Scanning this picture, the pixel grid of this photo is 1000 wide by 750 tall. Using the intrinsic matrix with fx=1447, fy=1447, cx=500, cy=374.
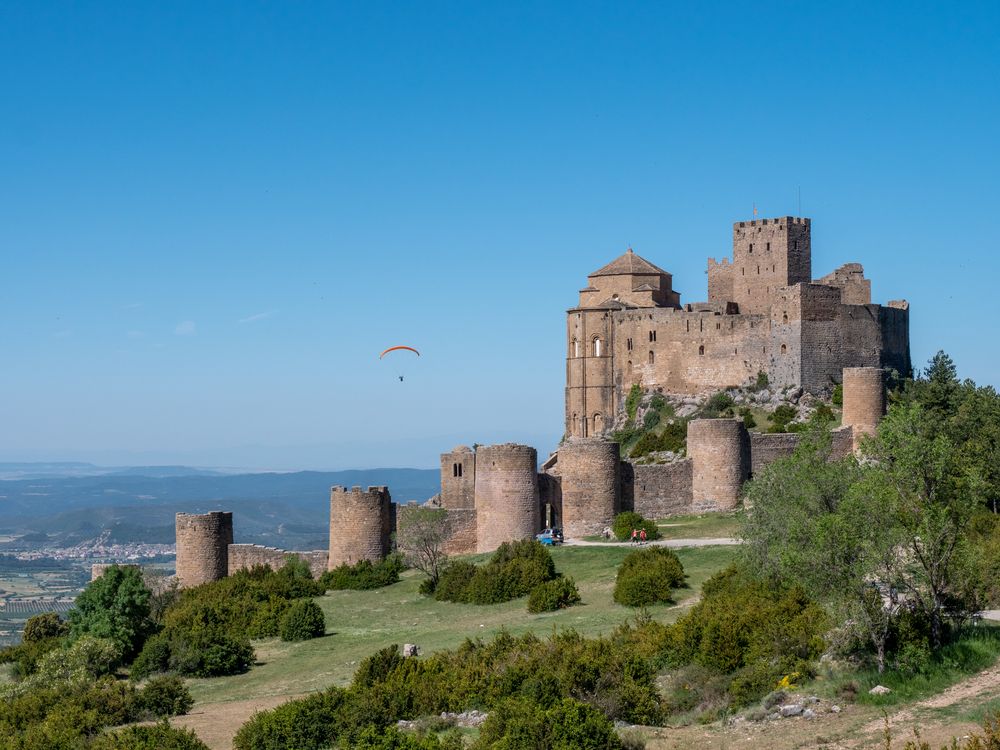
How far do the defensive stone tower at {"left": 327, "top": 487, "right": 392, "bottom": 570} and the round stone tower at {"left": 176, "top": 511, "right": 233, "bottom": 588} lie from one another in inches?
154

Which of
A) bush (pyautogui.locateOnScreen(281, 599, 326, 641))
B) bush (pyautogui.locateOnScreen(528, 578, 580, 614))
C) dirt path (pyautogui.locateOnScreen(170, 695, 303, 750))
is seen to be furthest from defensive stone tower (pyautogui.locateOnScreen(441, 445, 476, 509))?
dirt path (pyautogui.locateOnScreen(170, 695, 303, 750))

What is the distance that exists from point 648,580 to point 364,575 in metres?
11.5

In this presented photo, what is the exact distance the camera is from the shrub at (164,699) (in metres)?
27.1

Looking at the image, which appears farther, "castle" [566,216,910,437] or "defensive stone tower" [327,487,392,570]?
"castle" [566,216,910,437]

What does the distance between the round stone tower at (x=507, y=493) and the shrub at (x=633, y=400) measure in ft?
50.5

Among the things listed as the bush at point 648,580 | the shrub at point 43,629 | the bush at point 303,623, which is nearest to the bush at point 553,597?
the bush at point 648,580

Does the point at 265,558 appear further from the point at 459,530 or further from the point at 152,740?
the point at 152,740

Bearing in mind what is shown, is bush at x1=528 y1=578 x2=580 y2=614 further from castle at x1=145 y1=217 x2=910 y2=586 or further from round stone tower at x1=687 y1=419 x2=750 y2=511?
round stone tower at x1=687 y1=419 x2=750 y2=511

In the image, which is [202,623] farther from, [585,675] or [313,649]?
[585,675]

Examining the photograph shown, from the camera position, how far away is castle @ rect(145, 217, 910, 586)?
4100 centimetres

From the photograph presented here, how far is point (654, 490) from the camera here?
42.1m

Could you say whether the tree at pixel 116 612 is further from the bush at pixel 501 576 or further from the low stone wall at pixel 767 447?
the low stone wall at pixel 767 447

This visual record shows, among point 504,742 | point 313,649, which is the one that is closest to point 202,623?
point 313,649

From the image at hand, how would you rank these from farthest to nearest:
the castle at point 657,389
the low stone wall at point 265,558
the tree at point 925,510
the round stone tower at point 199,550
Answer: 1. the round stone tower at point 199,550
2. the low stone wall at point 265,558
3. the castle at point 657,389
4. the tree at point 925,510
